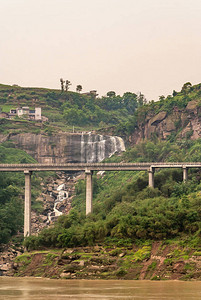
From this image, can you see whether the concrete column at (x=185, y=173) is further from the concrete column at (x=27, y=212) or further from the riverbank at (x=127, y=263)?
the riverbank at (x=127, y=263)

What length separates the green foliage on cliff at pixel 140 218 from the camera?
86125 millimetres

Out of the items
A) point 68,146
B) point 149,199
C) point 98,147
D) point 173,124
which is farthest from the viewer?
point 68,146

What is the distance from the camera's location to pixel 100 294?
6581 cm

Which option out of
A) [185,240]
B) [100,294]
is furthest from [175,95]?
[100,294]

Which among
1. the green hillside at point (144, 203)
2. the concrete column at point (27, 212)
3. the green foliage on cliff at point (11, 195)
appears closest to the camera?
the green hillside at point (144, 203)

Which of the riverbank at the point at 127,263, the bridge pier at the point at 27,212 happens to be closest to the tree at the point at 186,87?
the bridge pier at the point at 27,212

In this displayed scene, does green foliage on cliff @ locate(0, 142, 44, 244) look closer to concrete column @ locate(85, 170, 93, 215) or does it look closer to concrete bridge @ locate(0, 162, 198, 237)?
concrete bridge @ locate(0, 162, 198, 237)

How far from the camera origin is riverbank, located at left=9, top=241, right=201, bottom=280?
77.7 m

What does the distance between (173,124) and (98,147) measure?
22.5 metres

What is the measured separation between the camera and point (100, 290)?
69062mm

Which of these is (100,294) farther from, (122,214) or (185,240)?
(122,214)

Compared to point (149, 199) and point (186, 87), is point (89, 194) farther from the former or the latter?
point (186, 87)

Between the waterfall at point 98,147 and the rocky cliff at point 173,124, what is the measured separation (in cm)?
543

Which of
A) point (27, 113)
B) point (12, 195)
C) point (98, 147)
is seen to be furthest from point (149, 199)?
point (27, 113)
